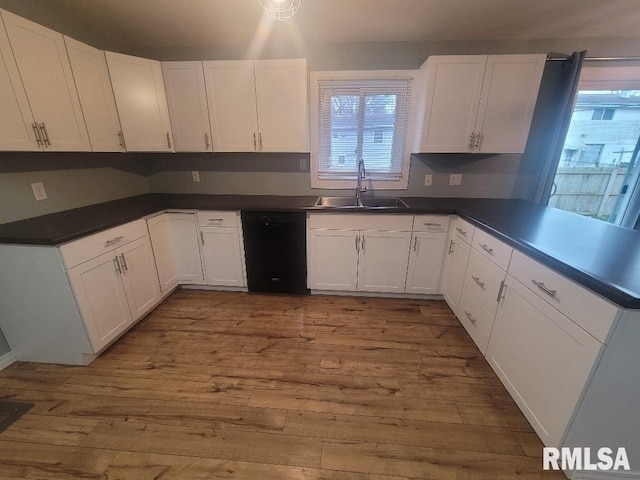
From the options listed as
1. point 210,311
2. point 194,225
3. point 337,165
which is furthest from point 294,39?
point 210,311

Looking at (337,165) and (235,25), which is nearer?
(235,25)

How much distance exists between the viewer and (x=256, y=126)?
7.98 ft

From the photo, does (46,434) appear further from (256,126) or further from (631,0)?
(631,0)

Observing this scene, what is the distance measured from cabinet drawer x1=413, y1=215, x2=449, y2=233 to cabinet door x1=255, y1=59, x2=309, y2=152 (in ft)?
4.07

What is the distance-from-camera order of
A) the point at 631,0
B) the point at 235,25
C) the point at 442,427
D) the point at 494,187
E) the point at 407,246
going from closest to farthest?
1. the point at 442,427
2. the point at 631,0
3. the point at 235,25
4. the point at 407,246
5. the point at 494,187

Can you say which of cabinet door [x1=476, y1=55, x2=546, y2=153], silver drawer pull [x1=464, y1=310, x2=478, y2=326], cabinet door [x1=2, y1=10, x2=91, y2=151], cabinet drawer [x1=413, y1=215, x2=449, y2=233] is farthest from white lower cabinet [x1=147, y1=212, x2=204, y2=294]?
cabinet door [x1=476, y1=55, x2=546, y2=153]

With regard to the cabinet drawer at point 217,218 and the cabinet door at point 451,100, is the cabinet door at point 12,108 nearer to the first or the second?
the cabinet drawer at point 217,218

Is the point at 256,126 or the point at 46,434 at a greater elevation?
the point at 256,126

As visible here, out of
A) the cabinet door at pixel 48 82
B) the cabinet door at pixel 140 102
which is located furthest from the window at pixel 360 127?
the cabinet door at pixel 48 82

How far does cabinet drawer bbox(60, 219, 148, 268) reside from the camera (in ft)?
5.16

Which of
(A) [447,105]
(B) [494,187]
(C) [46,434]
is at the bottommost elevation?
(C) [46,434]

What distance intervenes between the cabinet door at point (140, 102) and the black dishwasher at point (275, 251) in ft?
3.65

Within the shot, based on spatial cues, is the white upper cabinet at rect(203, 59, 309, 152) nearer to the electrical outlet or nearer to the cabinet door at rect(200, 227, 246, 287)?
the cabinet door at rect(200, 227, 246, 287)

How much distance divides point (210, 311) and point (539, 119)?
11.9 feet
